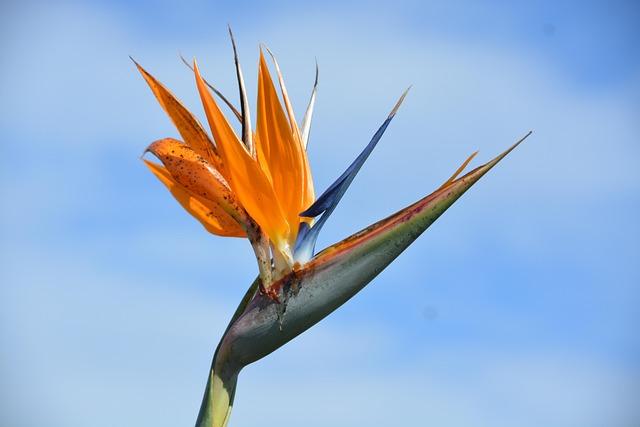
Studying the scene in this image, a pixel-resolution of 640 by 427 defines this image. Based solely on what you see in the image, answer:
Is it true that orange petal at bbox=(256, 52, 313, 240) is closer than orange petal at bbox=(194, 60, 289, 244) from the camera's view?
No

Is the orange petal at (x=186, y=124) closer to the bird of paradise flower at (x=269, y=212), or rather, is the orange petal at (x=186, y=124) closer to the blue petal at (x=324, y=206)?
the bird of paradise flower at (x=269, y=212)

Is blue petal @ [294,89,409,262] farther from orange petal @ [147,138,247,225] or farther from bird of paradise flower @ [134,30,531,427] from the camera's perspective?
orange petal @ [147,138,247,225]

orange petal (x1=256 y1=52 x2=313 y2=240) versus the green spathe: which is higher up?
orange petal (x1=256 y1=52 x2=313 y2=240)

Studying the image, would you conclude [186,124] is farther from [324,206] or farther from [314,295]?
[314,295]

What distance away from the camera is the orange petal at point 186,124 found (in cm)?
195

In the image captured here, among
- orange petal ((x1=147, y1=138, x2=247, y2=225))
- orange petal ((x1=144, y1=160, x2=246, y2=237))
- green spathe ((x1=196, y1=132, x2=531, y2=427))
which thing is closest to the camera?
green spathe ((x1=196, y1=132, x2=531, y2=427))

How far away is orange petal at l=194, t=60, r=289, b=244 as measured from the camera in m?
1.85

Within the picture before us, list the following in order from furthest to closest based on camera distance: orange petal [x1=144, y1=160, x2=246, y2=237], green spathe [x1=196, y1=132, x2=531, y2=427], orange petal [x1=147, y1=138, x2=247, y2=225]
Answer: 1. orange petal [x1=144, y1=160, x2=246, y2=237]
2. orange petal [x1=147, y1=138, x2=247, y2=225]
3. green spathe [x1=196, y1=132, x2=531, y2=427]

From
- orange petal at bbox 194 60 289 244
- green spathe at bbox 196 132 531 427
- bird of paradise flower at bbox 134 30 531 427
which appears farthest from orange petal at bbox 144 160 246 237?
green spathe at bbox 196 132 531 427

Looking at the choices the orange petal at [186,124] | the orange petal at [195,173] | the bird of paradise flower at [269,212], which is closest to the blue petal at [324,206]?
the bird of paradise flower at [269,212]

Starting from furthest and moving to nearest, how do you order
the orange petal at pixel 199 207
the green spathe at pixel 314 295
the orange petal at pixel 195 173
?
the orange petal at pixel 199 207, the orange petal at pixel 195 173, the green spathe at pixel 314 295

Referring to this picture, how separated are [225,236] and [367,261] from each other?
0.45 m

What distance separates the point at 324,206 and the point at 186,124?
39 centimetres

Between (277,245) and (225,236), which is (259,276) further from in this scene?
(225,236)
